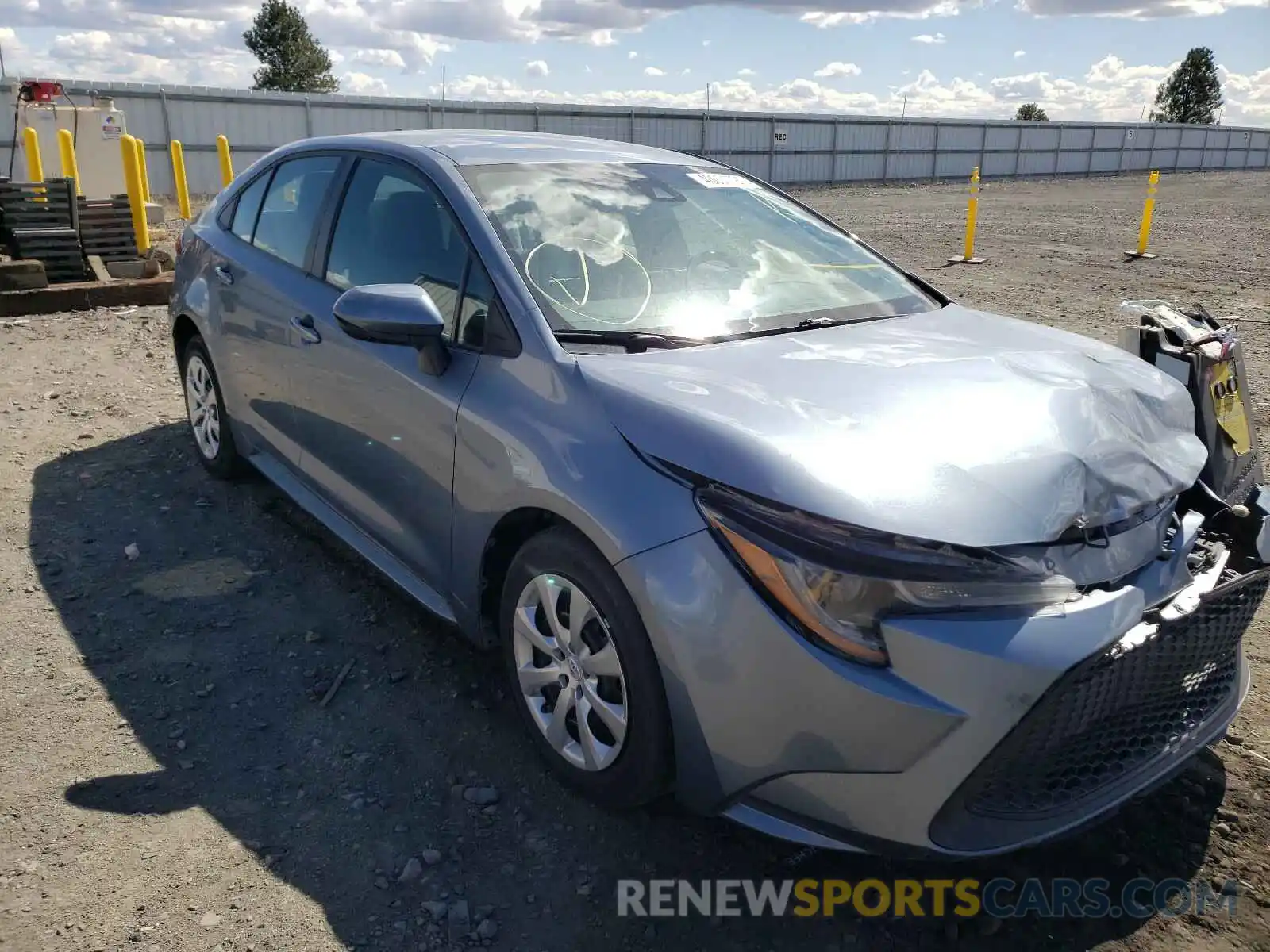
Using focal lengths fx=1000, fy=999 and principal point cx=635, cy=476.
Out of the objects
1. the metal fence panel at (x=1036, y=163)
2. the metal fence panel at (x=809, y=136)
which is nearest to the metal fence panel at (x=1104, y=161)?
the metal fence panel at (x=1036, y=163)

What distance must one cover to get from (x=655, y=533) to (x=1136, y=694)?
3.63 ft

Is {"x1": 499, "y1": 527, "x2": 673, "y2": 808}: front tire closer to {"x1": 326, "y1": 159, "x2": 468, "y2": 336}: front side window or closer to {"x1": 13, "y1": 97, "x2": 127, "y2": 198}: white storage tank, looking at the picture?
{"x1": 326, "y1": 159, "x2": 468, "y2": 336}: front side window

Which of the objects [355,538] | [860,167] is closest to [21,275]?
[355,538]

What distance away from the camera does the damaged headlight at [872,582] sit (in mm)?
2020

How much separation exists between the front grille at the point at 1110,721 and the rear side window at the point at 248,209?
3788mm

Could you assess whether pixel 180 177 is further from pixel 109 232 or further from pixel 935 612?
pixel 935 612

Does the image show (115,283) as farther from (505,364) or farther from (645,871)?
(645,871)

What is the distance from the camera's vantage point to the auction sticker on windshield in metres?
3.75

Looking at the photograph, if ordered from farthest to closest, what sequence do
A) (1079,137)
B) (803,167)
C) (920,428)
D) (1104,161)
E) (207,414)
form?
(1104,161)
(1079,137)
(803,167)
(207,414)
(920,428)

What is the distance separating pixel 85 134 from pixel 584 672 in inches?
612

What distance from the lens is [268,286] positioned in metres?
4.03

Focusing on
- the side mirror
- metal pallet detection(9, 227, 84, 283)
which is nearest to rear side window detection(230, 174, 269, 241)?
the side mirror

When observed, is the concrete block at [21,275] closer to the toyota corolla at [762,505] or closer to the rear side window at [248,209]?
→ the rear side window at [248,209]

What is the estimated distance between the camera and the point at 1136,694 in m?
2.18
